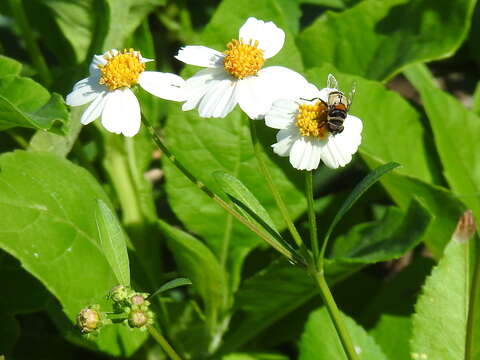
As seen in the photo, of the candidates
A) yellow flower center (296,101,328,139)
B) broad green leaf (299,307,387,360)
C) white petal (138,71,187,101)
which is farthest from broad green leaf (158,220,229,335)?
yellow flower center (296,101,328,139)

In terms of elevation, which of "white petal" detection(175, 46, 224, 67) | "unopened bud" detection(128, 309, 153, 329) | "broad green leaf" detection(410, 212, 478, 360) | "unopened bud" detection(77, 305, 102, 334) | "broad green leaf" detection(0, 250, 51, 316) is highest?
"white petal" detection(175, 46, 224, 67)

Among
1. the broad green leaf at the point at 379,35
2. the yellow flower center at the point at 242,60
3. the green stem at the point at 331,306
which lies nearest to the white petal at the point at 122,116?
the yellow flower center at the point at 242,60

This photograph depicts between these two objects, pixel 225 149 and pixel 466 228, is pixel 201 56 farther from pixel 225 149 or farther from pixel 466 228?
pixel 466 228

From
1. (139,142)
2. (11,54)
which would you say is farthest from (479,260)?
(11,54)

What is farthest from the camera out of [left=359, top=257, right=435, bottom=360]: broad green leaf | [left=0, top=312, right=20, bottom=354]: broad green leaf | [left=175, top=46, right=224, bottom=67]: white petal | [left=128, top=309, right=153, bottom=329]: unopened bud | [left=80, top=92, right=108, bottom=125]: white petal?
[left=359, top=257, right=435, bottom=360]: broad green leaf

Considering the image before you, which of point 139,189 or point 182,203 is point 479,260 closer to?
point 182,203

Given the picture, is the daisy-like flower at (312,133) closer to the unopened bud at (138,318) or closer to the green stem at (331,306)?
the green stem at (331,306)

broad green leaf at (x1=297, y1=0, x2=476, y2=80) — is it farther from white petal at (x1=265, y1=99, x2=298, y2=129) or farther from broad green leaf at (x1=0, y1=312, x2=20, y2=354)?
broad green leaf at (x1=0, y1=312, x2=20, y2=354)

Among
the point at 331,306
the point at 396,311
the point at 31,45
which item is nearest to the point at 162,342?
the point at 331,306
